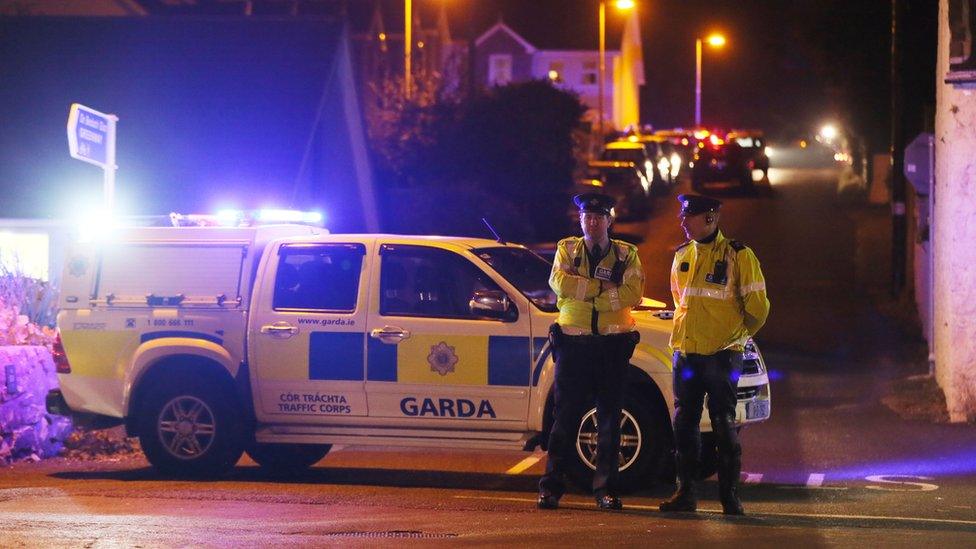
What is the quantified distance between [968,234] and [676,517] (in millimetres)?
5314

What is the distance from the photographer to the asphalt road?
734 cm

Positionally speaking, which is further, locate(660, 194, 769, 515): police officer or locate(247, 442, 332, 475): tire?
locate(247, 442, 332, 475): tire

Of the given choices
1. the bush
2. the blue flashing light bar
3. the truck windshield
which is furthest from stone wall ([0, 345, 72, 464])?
the truck windshield

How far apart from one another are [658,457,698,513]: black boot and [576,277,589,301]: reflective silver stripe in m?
1.12

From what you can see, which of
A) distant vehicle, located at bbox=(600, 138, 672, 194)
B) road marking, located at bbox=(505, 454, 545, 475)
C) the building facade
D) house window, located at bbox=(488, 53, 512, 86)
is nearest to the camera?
road marking, located at bbox=(505, 454, 545, 475)

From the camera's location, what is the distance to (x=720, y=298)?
777 centimetres

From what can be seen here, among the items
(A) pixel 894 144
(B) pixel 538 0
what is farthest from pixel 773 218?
(B) pixel 538 0

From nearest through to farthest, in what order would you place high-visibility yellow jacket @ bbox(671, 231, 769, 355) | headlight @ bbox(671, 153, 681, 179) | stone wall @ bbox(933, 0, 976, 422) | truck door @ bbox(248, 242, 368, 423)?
high-visibility yellow jacket @ bbox(671, 231, 769, 355), truck door @ bbox(248, 242, 368, 423), stone wall @ bbox(933, 0, 976, 422), headlight @ bbox(671, 153, 681, 179)

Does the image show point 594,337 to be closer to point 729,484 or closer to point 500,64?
point 729,484

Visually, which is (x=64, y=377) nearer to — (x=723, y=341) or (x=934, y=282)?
(x=723, y=341)

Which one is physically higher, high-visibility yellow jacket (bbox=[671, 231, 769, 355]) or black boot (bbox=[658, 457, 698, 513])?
high-visibility yellow jacket (bbox=[671, 231, 769, 355])

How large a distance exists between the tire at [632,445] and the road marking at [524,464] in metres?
1.51

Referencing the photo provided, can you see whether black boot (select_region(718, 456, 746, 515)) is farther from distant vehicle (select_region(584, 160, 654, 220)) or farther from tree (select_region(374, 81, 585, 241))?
distant vehicle (select_region(584, 160, 654, 220))

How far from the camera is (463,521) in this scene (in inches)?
307
